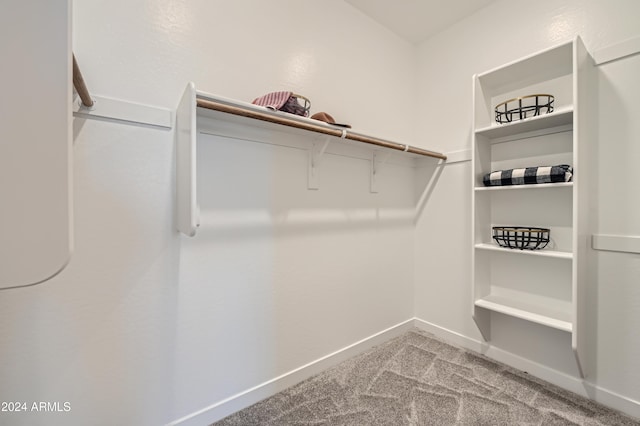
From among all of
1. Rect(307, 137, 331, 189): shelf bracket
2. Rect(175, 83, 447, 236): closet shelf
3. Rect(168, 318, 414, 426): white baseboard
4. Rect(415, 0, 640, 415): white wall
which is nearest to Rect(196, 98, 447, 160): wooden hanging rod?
Rect(175, 83, 447, 236): closet shelf

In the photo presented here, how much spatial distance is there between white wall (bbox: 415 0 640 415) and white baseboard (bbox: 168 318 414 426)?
641mm

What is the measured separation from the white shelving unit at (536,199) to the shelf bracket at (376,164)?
0.59 m

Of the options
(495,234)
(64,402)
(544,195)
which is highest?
(544,195)

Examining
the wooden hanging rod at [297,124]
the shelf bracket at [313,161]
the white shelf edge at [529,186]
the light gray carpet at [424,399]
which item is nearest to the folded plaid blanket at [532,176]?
the white shelf edge at [529,186]

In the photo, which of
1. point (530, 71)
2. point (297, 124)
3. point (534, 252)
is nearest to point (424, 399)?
point (534, 252)

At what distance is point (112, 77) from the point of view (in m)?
1.12

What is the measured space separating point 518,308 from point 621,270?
0.52 m

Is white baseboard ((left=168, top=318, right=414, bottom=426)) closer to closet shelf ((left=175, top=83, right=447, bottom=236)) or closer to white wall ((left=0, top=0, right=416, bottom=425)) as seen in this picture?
white wall ((left=0, top=0, right=416, bottom=425))

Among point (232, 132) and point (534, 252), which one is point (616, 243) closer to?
point (534, 252)

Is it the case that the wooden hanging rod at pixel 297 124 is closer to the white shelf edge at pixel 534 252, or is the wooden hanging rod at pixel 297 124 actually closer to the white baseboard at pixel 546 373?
the white shelf edge at pixel 534 252

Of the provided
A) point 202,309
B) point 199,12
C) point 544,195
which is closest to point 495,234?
point 544,195

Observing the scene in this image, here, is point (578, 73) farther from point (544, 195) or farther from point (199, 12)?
point (199, 12)

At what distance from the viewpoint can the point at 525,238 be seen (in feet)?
5.49

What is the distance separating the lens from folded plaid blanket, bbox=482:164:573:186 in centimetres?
144
